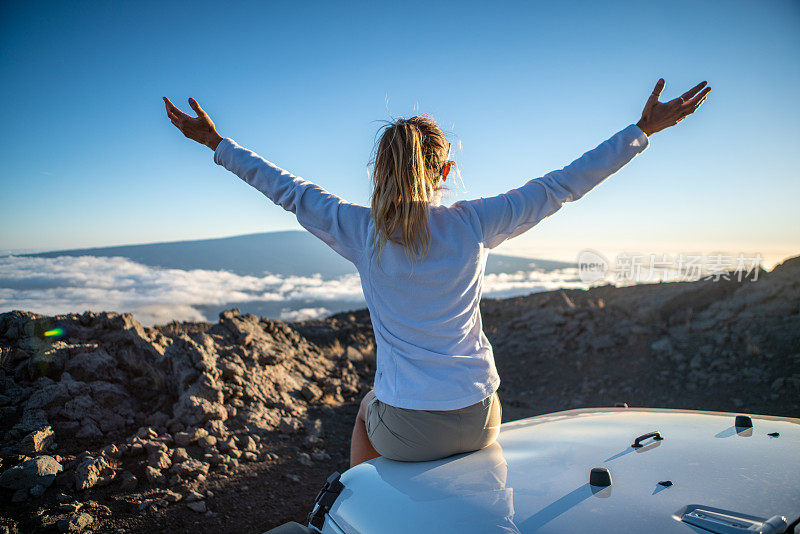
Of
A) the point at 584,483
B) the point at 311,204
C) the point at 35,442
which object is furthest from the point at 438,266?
the point at 35,442

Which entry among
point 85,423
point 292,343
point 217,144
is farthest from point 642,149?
point 292,343

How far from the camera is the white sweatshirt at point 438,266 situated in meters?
2.02

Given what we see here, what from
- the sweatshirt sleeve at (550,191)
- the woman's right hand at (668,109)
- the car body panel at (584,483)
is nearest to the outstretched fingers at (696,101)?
the woman's right hand at (668,109)

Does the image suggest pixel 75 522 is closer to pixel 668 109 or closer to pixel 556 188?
pixel 556 188

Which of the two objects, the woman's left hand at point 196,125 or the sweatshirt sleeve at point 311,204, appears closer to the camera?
the sweatshirt sleeve at point 311,204

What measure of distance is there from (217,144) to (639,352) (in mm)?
8149

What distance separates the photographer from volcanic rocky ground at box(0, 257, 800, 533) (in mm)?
3875

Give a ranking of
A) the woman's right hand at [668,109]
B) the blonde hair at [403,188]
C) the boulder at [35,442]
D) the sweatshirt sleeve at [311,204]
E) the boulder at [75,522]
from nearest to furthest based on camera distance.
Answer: the blonde hair at [403,188], the sweatshirt sleeve at [311,204], the woman's right hand at [668,109], the boulder at [75,522], the boulder at [35,442]

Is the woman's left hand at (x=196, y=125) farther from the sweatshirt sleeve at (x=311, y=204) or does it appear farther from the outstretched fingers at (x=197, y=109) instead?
the sweatshirt sleeve at (x=311, y=204)

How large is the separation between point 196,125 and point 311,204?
0.90 m

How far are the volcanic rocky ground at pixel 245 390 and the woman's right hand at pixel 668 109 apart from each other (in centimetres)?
390

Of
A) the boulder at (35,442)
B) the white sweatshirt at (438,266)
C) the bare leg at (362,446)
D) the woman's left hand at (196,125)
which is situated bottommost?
the boulder at (35,442)

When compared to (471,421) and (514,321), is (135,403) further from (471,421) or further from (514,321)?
(514,321)

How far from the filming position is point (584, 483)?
5.73ft
